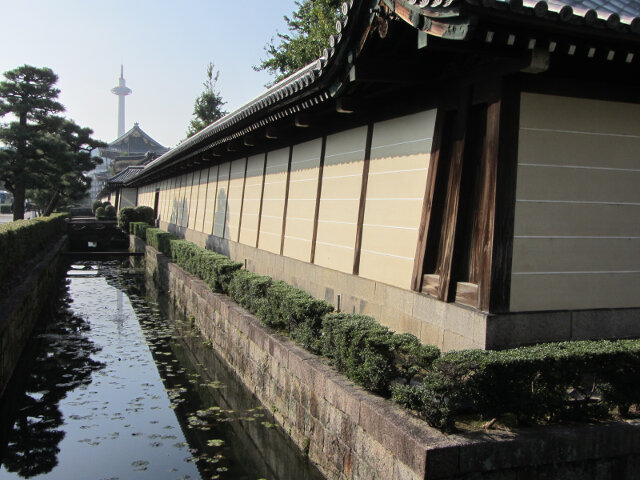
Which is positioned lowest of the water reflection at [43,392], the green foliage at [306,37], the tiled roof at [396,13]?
the water reflection at [43,392]

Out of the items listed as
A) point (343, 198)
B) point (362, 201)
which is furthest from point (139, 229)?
point (362, 201)

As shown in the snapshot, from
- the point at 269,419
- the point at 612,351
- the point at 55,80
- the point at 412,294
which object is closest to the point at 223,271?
the point at 269,419

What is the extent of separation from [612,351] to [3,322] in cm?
813

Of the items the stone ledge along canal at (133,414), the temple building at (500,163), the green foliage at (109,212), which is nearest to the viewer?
the temple building at (500,163)

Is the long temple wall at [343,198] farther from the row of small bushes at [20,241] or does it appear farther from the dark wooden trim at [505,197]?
the row of small bushes at [20,241]

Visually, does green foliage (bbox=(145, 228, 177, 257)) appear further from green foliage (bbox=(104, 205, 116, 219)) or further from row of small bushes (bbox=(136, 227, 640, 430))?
green foliage (bbox=(104, 205, 116, 219))

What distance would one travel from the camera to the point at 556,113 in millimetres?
5594

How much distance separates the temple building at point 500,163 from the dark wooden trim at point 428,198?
0.02 meters

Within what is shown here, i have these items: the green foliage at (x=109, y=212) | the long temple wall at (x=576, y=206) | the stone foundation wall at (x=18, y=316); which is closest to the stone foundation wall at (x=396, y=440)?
the long temple wall at (x=576, y=206)

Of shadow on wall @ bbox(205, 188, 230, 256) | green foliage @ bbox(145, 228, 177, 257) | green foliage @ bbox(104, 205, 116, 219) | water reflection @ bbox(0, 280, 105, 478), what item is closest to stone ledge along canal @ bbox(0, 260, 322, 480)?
water reflection @ bbox(0, 280, 105, 478)

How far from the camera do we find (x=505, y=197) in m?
5.39

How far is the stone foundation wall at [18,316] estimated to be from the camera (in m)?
8.71

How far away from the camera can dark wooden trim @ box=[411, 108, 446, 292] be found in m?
6.23

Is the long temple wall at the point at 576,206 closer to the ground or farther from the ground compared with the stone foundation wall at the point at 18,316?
farther from the ground
